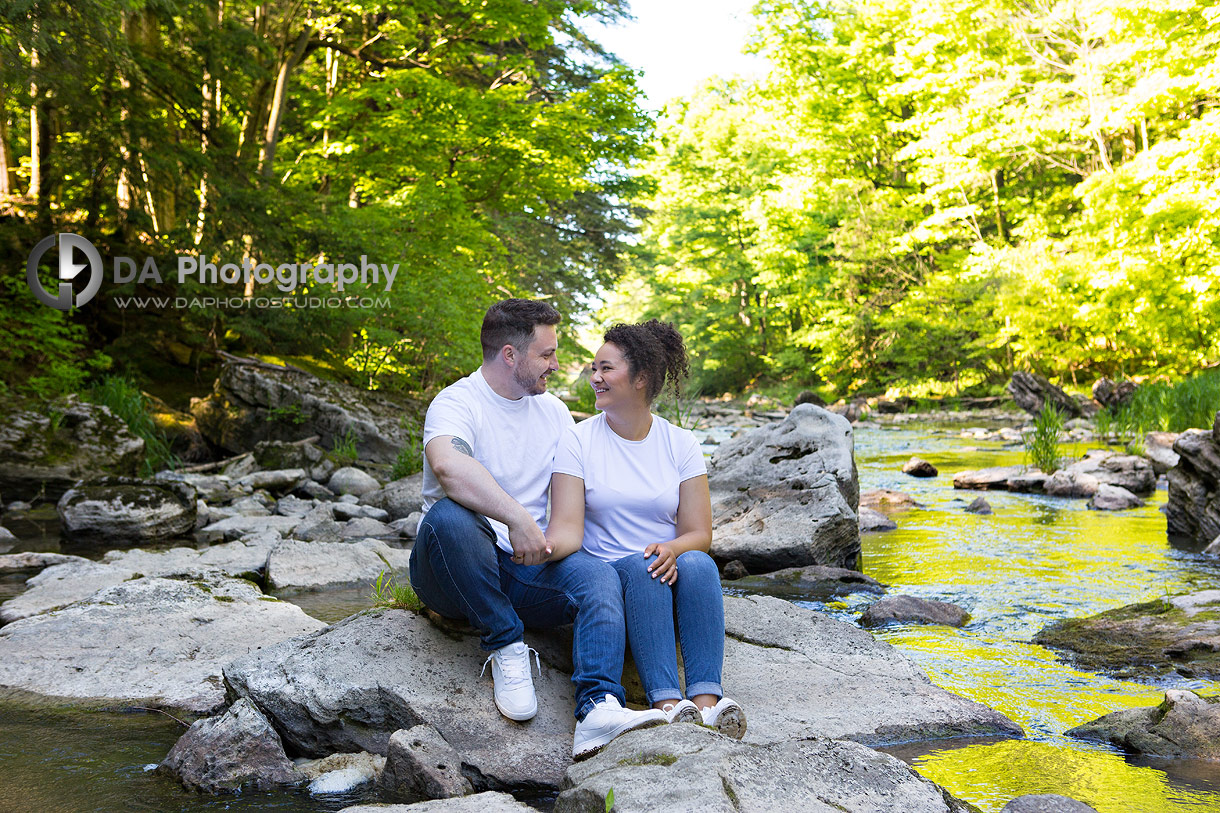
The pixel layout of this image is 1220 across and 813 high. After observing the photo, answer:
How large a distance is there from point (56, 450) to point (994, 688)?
27.1 feet

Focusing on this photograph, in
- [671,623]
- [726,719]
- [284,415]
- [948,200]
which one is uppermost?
[948,200]

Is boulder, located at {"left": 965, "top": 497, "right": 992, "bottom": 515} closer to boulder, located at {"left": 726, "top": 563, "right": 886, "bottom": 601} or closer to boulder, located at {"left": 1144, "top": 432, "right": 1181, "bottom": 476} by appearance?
boulder, located at {"left": 1144, "top": 432, "right": 1181, "bottom": 476}

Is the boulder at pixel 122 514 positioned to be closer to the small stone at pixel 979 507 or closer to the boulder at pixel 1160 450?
the small stone at pixel 979 507

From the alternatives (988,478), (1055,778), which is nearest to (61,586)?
(1055,778)

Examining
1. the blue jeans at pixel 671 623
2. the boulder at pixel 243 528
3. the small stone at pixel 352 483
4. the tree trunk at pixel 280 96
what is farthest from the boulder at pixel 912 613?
the tree trunk at pixel 280 96

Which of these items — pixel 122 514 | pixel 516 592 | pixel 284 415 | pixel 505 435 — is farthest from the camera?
pixel 284 415

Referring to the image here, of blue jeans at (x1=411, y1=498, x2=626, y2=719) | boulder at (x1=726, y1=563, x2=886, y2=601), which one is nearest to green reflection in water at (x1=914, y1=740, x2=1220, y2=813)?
blue jeans at (x1=411, y1=498, x2=626, y2=719)

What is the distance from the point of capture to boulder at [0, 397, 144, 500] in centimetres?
825

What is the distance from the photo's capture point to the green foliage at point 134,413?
32.9ft

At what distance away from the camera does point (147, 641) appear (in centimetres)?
402

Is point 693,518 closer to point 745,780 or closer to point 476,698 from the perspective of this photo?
point 476,698

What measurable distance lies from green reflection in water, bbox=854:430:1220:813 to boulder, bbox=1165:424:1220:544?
0.75ft

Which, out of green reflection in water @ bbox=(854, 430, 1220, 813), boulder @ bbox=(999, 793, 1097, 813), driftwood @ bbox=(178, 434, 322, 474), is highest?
driftwood @ bbox=(178, 434, 322, 474)

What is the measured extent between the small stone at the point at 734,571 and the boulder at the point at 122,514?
4327 mm
